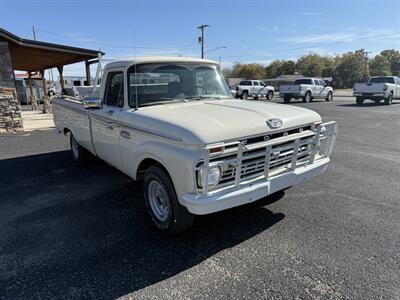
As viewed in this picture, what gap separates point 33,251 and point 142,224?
4.05ft

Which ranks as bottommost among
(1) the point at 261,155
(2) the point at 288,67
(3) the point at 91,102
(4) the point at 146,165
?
(4) the point at 146,165

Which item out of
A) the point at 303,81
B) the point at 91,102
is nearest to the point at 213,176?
the point at 91,102

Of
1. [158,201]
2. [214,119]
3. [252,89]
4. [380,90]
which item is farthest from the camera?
[252,89]

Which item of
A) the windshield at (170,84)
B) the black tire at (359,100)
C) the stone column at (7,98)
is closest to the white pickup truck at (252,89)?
the black tire at (359,100)

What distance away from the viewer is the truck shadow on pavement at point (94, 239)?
9.30ft

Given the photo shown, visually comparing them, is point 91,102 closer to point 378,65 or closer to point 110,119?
point 110,119

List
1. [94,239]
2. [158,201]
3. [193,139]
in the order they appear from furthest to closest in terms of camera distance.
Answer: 1. [158,201]
2. [94,239]
3. [193,139]

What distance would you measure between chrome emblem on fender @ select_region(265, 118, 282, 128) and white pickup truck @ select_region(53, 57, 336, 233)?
0.5 inches

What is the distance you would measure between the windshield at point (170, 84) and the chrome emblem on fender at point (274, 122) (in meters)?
1.39

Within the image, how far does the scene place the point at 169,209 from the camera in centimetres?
341

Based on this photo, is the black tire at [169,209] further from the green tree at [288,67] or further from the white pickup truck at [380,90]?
the green tree at [288,67]

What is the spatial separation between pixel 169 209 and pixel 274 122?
59.5 inches

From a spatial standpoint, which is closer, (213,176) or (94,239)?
(213,176)

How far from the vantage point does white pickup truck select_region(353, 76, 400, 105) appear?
21.8 m
